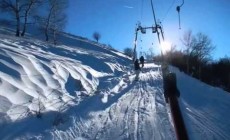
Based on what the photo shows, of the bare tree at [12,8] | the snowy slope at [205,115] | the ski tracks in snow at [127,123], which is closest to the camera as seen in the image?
the ski tracks in snow at [127,123]

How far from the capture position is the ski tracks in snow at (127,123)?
7.66m

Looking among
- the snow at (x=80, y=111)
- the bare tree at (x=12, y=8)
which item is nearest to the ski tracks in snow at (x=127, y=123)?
the snow at (x=80, y=111)

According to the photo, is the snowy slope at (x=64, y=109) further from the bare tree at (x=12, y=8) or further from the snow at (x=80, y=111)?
the bare tree at (x=12, y=8)

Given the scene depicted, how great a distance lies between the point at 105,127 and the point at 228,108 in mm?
5877

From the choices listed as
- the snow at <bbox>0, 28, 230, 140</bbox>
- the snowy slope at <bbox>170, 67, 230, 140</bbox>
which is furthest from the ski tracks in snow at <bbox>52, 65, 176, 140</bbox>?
the snowy slope at <bbox>170, 67, 230, 140</bbox>

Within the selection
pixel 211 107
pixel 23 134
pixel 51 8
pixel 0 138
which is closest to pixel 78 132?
pixel 23 134

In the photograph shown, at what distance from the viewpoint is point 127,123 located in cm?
890

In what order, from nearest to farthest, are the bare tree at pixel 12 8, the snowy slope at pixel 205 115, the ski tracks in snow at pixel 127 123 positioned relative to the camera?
1. the ski tracks in snow at pixel 127 123
2. the snowy slope at pixel 205 115
3. the bare tree at pixel 12 8

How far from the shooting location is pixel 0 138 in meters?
6.78

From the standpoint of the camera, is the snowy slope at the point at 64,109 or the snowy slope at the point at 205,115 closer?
the snowy slope at the point at 64,109

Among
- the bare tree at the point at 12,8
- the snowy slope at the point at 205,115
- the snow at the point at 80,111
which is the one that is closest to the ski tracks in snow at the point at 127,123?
the snow at the point at 80,111

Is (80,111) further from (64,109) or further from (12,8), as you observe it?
(12,8)

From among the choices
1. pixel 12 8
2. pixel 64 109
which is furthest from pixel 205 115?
pixel 12 8

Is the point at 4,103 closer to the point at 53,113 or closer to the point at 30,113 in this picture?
the point at 30,113
